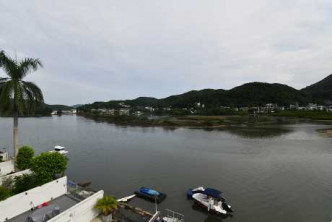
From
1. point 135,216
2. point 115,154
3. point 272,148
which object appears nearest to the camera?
point 135,216

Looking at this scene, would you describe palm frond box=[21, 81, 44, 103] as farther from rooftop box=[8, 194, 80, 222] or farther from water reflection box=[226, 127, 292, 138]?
water reflection box=[226, 127, 292, 138]

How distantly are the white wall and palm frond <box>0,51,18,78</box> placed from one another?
396 inches

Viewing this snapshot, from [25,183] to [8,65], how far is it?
9.94 metres

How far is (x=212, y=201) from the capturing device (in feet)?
71.4

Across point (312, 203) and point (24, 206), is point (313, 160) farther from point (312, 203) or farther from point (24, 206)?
point (24, 206)

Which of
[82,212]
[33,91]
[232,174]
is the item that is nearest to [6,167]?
[33,91]

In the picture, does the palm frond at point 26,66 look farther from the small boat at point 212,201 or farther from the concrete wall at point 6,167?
the small boat at point 212,201

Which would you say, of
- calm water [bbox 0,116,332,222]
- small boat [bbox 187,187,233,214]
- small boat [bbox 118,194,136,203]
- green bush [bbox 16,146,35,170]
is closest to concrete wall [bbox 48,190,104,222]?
small boat [bbox 118,194,136,203]

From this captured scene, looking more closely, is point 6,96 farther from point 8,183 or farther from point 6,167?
point 6,167

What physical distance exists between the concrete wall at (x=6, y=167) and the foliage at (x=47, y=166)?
5.23m

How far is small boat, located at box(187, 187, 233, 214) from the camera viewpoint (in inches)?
834

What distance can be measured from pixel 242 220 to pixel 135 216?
32.3 ft

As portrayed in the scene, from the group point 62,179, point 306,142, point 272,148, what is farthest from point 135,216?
point 306,142

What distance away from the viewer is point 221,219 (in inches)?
800
